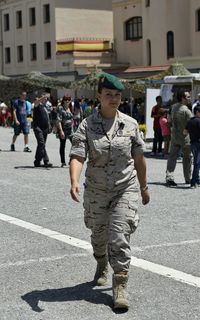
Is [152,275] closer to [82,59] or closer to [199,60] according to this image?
[199,60]

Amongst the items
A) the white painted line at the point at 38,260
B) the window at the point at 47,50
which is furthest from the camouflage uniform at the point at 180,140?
the window at the point at 47,50

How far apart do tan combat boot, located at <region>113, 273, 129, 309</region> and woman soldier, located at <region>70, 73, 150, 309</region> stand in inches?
1.2

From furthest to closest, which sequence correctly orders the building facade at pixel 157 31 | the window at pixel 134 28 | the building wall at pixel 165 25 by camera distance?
the window at pixel 134 28 < the building wall at pixel 165 25 < the building facade at pixel 157 31

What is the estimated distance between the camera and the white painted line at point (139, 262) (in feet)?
19.9

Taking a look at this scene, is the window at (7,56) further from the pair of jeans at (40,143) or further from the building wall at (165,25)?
the pair of jeans at (40,143)

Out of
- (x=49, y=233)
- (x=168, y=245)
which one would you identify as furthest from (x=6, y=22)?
(x=168, y=245)

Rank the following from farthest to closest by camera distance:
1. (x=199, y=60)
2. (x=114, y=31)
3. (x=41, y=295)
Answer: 1. (x=114, y=31)
2. (x=199, y=60)
3. (x=41, y=295)

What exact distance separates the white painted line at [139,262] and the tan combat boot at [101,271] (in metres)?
0.63

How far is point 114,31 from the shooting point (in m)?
56.8

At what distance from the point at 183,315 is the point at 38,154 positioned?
1075 cm

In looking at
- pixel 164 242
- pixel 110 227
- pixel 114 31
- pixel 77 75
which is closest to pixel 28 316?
pixel 110 227

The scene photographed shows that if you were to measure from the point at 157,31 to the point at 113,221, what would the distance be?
45969mm

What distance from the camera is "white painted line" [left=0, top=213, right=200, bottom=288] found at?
6074 mm

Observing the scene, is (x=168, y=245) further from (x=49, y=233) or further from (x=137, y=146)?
(x=137, y=146)
